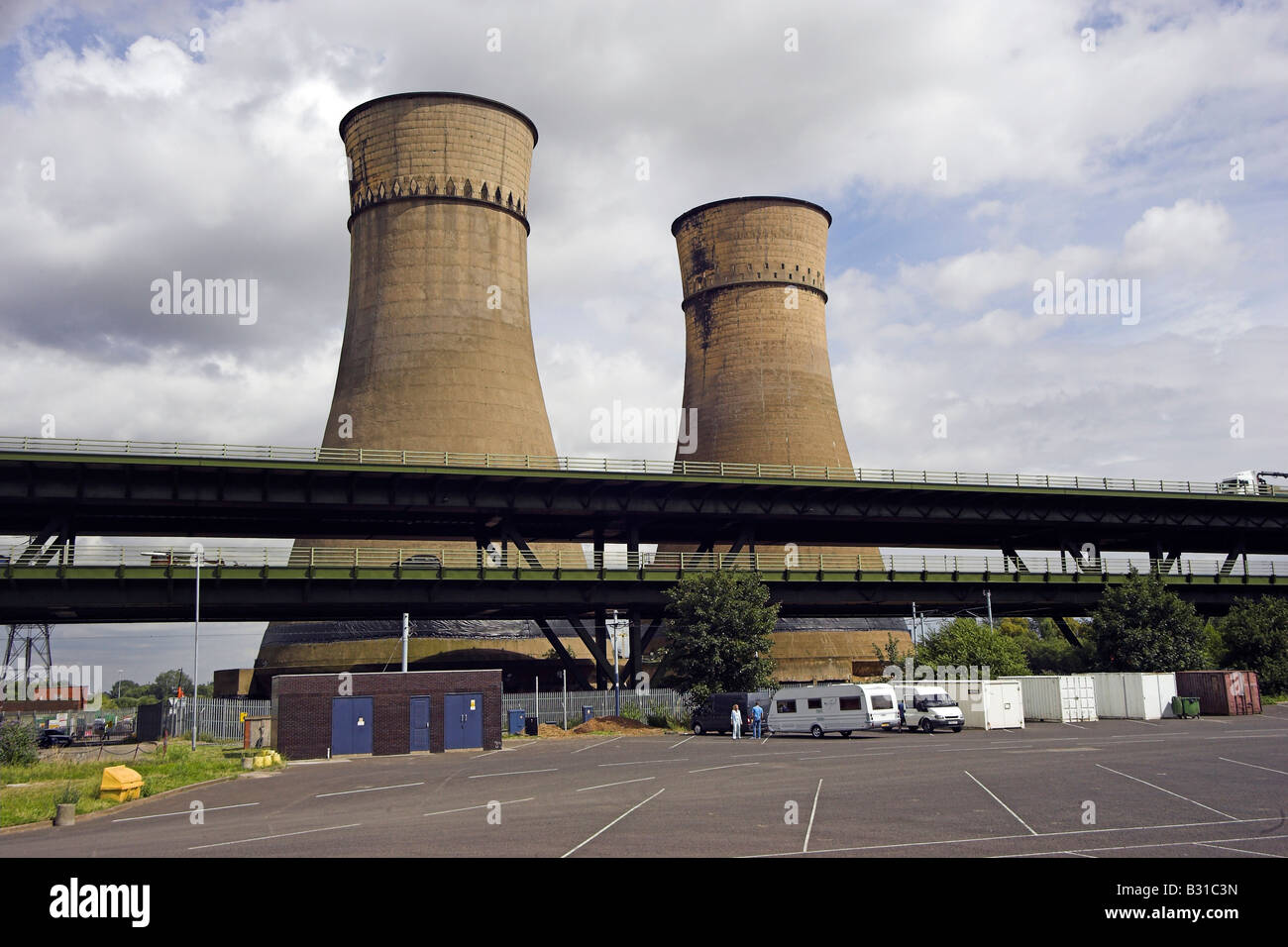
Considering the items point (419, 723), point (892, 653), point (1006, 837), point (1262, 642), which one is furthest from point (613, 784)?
point (1262, 642)

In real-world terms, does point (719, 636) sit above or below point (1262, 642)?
above

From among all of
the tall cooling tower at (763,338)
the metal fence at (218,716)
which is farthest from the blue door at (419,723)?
the tall cooling tower at (763,338)

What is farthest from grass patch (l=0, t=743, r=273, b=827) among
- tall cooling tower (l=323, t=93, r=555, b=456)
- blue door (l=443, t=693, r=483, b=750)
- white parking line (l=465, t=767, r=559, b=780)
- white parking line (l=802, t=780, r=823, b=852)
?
tall cooling tower (l=323, t=93, r=555, b=456)

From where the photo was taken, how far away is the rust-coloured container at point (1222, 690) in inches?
1699

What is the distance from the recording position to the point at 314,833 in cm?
1593

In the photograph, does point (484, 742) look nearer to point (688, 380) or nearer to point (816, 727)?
point (816, 727)

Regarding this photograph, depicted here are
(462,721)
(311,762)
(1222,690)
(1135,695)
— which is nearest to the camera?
(311,762)

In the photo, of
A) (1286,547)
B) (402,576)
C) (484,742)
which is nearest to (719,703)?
(484,742)

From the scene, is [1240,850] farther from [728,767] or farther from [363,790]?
[363,790]

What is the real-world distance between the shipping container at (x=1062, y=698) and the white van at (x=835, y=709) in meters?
9.21

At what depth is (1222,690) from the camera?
142 ft

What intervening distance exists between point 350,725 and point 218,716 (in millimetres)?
12600
